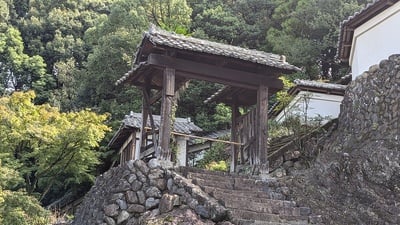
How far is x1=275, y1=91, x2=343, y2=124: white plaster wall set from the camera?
64.4 feet

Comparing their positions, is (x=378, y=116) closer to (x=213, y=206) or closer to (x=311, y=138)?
(x=311, y=138)

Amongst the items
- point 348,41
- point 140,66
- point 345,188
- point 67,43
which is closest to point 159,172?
point 140,66

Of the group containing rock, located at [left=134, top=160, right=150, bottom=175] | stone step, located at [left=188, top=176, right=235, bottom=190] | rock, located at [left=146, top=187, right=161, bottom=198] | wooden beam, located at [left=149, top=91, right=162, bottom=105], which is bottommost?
rock, located at [left=146, top=187, right=161, bottom=198]

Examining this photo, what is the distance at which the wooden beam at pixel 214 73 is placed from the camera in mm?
11711

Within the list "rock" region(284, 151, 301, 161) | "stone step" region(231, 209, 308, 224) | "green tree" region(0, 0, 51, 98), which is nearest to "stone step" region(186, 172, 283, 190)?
"stone step" region(231, 209, 308, 224)

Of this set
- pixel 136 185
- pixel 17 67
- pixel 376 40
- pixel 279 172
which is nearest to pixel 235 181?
pixel 136 185

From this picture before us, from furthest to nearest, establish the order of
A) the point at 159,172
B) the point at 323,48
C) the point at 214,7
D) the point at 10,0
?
the point at 10,0 < the point at 214,7 < the point at 323,48 < the point at 159,172

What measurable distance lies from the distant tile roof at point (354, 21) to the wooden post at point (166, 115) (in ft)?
24.1

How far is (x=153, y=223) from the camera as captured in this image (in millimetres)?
8953

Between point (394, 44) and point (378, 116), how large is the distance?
8.21 feet

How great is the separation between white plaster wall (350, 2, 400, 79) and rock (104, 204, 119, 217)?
9871 mm

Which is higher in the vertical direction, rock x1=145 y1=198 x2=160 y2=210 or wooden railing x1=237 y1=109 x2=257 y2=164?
wooden railing x1=237 y1=109 x2=257 y2=164

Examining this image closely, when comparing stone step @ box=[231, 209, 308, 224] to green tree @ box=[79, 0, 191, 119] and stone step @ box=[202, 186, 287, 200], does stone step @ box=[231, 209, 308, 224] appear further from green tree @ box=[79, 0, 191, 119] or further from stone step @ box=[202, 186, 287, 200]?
green tree @ box=[79, 0, 191, 119]

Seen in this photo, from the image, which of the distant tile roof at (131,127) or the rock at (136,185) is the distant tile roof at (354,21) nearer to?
the distant tile roof at (131,127)
